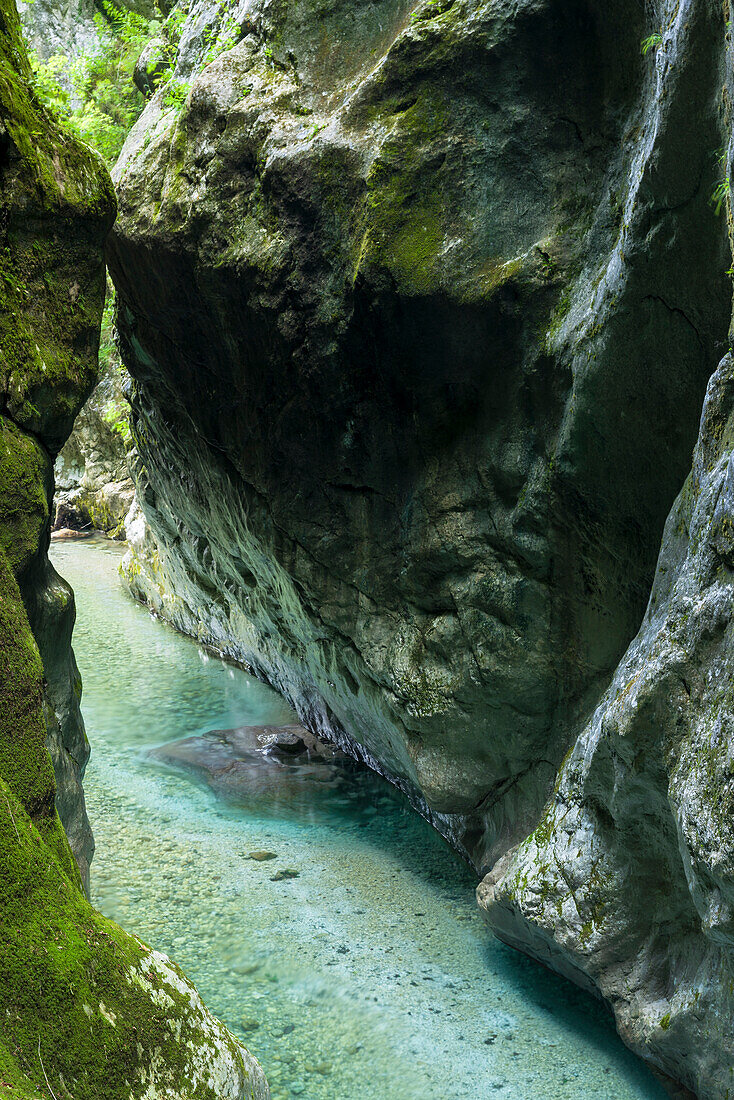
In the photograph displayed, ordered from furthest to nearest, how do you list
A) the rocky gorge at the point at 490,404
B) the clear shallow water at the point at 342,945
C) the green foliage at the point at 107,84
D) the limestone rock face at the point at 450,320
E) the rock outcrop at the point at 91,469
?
the rock outcrop at the point at 91,469, the green foliage at the point at 107,84, the limestone rock face at the point at 450,320, the clear shallow water at the point at 342,945, the rocky gorge at the point at 490,404

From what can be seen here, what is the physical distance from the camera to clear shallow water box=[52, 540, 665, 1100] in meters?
3.77

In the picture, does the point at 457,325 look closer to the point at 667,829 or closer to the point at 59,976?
the point at 667,829

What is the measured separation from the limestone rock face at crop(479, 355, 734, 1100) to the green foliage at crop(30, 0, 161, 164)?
33.9 ft

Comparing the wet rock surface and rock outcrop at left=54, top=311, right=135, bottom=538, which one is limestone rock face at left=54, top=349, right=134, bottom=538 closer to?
rock outcrop at left=54, top=311, right=135, bottom=538

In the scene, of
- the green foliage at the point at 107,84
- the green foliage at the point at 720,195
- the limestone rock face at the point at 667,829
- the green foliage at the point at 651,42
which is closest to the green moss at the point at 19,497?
the limestone rock face at the point at 667,829

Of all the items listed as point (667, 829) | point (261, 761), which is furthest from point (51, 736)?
point (261, 761)

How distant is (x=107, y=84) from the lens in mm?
15734

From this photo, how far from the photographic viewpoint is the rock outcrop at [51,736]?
7.73 feet

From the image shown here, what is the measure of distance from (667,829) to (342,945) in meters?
2.21

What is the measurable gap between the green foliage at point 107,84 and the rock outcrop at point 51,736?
7927mm

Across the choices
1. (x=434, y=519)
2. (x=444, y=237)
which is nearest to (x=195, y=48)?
(x=444, y=237)

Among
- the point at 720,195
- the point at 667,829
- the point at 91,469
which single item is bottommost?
the point at 91,469

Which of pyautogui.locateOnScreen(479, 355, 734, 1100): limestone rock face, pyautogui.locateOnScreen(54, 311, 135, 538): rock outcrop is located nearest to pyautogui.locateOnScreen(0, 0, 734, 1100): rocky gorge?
pyautogui.locateOnScreen(479, 355, 734, 1100): limestone rock face

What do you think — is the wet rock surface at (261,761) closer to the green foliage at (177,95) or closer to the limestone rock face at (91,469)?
the green foliage at (177,95)
